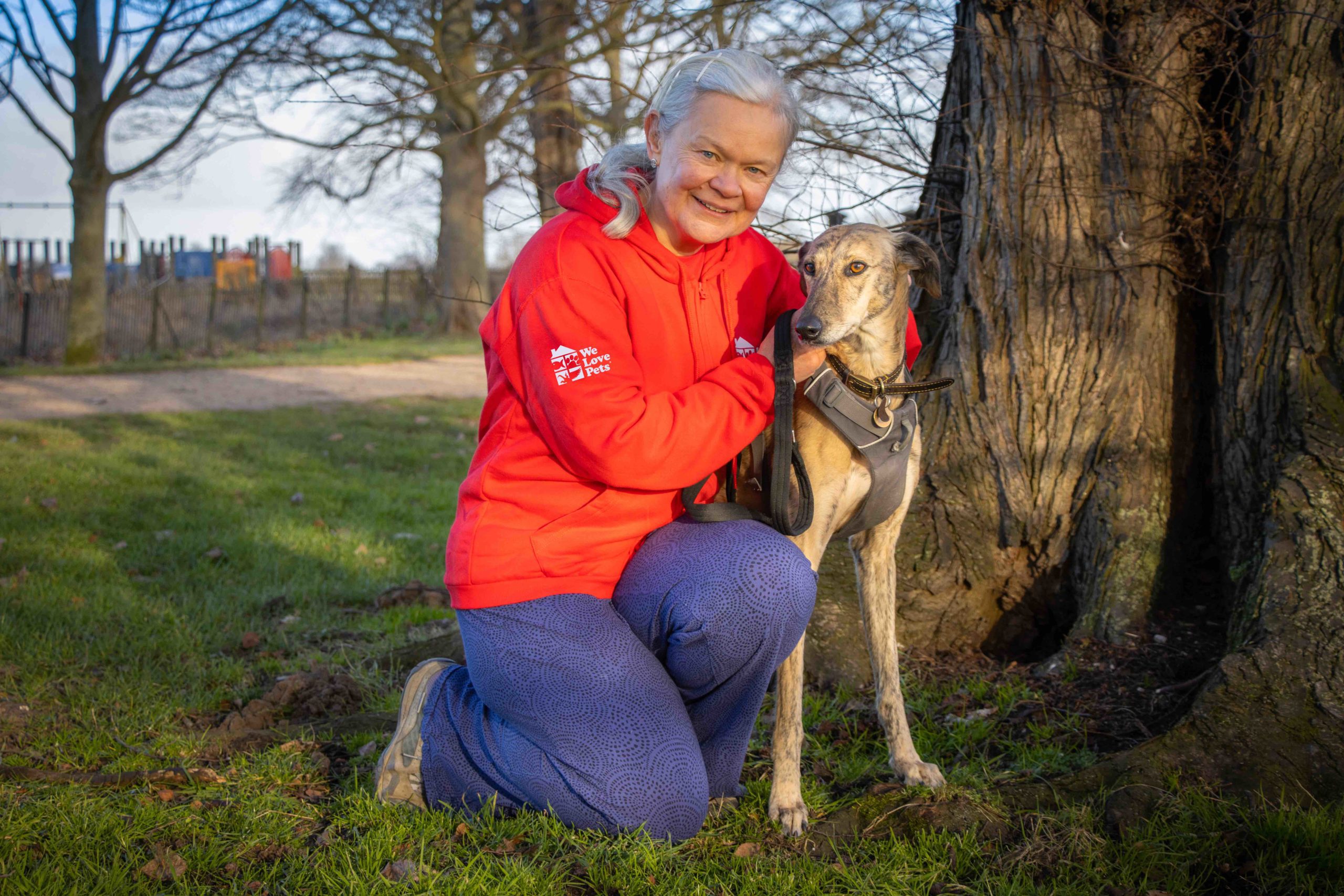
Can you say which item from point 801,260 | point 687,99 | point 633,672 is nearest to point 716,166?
point 687,99

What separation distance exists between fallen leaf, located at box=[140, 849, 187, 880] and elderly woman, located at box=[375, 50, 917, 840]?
489mm

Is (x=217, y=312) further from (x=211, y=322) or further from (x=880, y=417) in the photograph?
(x=880, y=417)

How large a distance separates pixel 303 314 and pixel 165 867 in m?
18.5

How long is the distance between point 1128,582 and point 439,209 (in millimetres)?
18908

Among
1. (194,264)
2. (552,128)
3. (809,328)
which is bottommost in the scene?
(809,328)

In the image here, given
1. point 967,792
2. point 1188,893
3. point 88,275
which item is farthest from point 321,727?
point 88,275

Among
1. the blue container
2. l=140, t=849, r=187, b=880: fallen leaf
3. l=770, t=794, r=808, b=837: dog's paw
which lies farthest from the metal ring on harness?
the blue container

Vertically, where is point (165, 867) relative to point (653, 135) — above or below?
below

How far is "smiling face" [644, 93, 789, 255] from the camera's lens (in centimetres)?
242

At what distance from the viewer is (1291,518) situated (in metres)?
2.83

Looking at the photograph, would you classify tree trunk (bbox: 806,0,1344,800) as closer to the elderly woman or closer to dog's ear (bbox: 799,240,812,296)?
dog's ear (bbox: 799,240,812,296)

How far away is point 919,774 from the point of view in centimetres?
261

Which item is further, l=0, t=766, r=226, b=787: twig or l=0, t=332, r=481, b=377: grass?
l=0, t=332, r=481, b=377: grass

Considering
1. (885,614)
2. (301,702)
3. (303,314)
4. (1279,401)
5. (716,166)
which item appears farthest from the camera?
(303,314)
